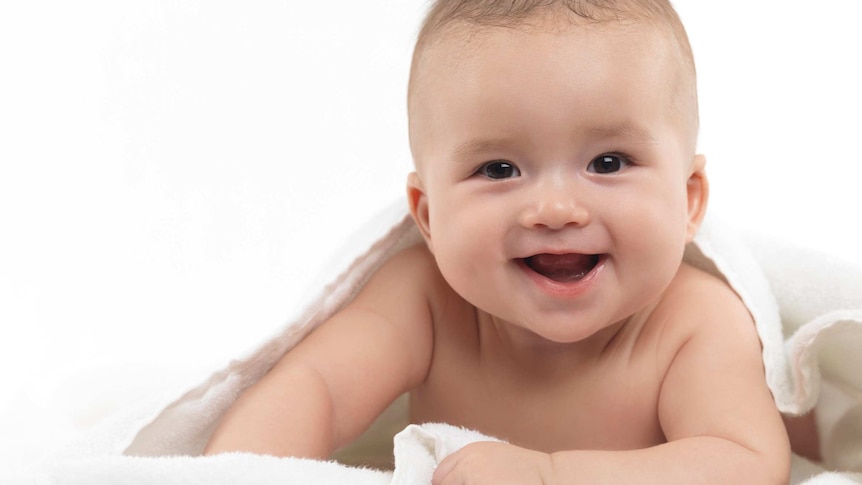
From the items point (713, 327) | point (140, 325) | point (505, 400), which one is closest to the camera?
point (713, 327)

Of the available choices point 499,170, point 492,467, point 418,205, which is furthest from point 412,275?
point 492,467

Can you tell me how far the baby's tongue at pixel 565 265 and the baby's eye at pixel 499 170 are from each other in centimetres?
11

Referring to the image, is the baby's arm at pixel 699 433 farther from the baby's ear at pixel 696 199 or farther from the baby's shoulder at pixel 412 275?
the baby's shoulder at pixel 412 275

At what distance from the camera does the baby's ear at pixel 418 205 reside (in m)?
1.79

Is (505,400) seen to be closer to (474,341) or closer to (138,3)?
(474,341)

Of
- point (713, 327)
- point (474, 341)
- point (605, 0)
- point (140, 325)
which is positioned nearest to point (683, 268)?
point (713, 327)

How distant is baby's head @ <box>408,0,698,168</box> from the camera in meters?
1.55

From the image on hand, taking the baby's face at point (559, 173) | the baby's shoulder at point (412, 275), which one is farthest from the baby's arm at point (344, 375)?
the baby's face at point (559, 173)

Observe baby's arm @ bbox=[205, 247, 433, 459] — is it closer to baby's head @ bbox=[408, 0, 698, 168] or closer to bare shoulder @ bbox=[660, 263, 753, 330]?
baby's head @ bbox=[408, 0, 698, 168]

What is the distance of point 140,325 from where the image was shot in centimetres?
264

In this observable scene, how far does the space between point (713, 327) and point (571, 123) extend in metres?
0.36

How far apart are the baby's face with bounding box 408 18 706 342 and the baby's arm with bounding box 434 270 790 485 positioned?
0.37ft

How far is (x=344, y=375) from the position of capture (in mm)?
1680

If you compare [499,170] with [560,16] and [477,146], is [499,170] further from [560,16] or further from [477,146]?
[560,16]
